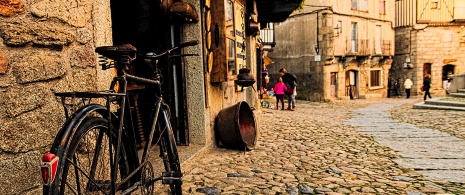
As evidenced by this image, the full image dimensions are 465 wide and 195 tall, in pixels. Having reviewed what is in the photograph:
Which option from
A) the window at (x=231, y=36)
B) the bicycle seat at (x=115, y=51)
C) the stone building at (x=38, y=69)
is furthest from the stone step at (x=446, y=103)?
the bicycle seat at (x=115, y=51)

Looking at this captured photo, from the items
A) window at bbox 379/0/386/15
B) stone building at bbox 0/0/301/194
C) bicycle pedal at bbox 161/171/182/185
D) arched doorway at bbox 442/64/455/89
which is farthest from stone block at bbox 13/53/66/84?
arched doorway at bbox 442/64/455/89

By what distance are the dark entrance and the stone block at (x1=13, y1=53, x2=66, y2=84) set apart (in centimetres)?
232

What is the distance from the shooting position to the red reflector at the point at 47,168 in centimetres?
145

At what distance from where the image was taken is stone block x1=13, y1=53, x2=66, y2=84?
77.2 inches

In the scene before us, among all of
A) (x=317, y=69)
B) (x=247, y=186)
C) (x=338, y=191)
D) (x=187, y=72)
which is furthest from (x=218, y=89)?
(x=317, y=69)

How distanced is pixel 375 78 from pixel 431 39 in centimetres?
584

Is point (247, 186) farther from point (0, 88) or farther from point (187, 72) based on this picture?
point (0, 88)

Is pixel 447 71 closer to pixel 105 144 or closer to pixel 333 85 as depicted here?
pixel 333 85

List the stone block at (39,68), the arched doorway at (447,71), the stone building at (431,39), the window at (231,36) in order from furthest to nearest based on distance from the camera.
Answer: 1. the arched doorway at (447,71)
2. the stone building at (431,39)
3. the window at (231,36)
4. the stone block at (39,68)

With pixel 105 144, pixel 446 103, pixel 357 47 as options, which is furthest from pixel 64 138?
pixel 357 47

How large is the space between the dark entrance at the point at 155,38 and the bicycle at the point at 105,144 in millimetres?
2015

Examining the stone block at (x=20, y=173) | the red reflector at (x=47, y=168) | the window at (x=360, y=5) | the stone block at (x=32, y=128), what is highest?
the window at (x=360, y=5)

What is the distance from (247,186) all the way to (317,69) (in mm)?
19353

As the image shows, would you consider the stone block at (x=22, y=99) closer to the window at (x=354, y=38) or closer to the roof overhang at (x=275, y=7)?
the roof overhang at (x=275, y=7)
